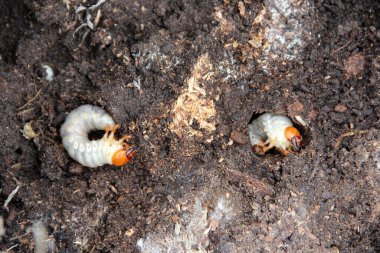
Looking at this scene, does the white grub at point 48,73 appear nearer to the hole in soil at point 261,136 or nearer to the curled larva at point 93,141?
the curled larva at point 93,141

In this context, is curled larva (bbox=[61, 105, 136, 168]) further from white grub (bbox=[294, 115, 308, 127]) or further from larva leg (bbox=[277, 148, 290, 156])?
white grub (bbox=[294, 115, 308, 127])

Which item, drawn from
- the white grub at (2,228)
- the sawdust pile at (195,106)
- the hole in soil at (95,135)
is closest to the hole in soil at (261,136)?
the sawdust pile at (195,106)

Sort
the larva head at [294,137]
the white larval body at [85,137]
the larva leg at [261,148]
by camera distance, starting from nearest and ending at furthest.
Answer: the white larval body at [85,137] < the larva head at [294,137] < the larva leg at [261,148]

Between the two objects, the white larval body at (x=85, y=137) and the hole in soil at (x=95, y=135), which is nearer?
the white larval body at (x=85, y=137)

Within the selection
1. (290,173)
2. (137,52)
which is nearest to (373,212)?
(290,173)

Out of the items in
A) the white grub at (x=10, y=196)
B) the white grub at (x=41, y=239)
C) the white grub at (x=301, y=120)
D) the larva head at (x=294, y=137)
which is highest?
the white grub at (x=301, y=120)

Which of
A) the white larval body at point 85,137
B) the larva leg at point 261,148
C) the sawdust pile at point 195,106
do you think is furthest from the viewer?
the larva leg at point 261,148

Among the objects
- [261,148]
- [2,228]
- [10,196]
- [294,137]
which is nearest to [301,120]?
[294,137]
